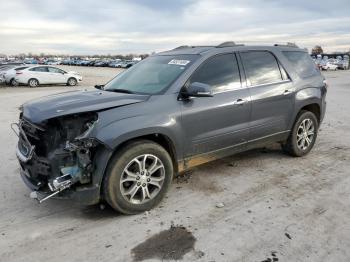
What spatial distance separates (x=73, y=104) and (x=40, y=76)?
2294 centimetres

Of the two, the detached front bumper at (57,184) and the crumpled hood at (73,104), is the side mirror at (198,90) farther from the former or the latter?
the detached front bumper at (57,184)

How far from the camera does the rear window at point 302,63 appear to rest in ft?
19.8

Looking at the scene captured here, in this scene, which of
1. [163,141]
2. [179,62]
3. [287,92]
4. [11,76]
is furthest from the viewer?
[11,76]

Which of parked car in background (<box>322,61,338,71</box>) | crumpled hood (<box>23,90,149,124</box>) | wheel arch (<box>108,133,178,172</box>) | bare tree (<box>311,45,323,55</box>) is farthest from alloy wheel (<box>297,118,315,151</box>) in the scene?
bare tree (<box>311,45,323,55</box>)

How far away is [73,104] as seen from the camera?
402 cm

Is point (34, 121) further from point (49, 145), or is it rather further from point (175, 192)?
point (175, 192)

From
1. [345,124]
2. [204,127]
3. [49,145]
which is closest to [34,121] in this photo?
[49,145]

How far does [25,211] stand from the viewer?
169 inches

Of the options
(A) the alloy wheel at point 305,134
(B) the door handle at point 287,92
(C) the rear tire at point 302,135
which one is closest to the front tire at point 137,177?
(B) the door handle at point 287,92

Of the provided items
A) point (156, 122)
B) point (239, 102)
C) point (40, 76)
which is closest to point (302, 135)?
point (239, 102)

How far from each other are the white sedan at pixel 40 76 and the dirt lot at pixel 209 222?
21.0 m

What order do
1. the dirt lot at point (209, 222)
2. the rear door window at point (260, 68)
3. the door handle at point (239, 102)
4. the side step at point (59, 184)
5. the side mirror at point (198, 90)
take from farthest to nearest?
the rear door window at point (260, 68) → the door handle at point (239, 102) → the side mirror at point (198, 90) → the side step at point (59, 184) → the dirt lot at point (209, 222)

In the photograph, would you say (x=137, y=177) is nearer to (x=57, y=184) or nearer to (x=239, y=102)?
(x=57, y=184)

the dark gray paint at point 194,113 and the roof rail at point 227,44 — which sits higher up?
the roof rail at point 227,44
